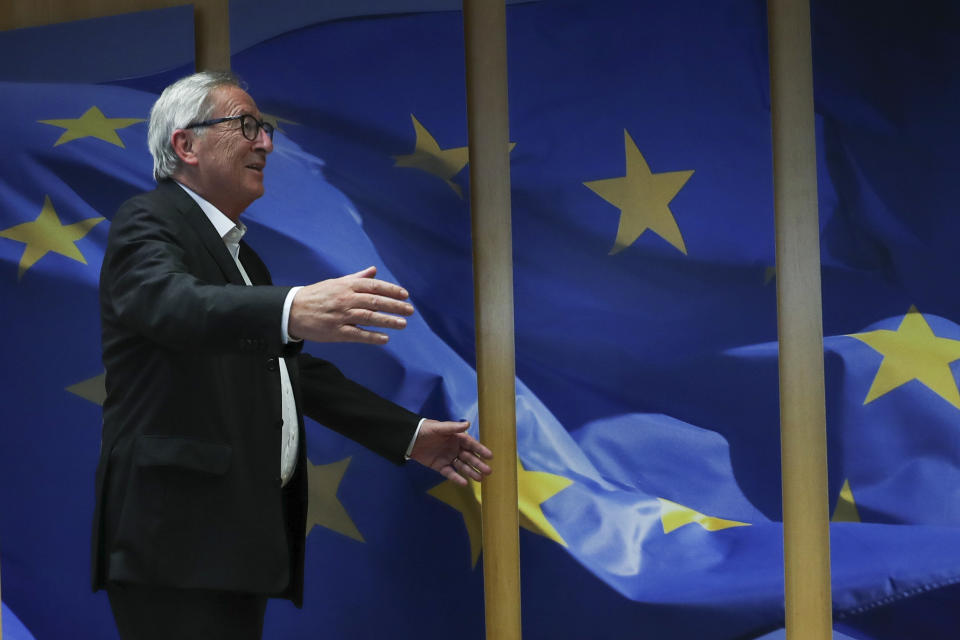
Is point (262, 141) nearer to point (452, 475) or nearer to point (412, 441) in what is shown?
point (412, 441)

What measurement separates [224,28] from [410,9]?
1.74 feet

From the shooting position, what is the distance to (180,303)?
54.5 inches

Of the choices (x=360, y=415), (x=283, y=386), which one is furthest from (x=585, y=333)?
(x=283, y=386)

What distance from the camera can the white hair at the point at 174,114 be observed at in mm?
1769

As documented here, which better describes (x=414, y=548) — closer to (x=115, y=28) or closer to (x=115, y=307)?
(x=115, y=307)

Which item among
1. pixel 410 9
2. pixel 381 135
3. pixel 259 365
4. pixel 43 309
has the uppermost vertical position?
pixel 410 9

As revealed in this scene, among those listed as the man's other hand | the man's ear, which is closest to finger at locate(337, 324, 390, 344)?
the man's other hand

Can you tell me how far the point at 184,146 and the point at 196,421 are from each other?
54cm

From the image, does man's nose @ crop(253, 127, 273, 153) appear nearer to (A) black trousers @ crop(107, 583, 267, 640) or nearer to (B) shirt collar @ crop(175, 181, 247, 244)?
(B) shirt collar @ crop(175, 181, 247, 244)

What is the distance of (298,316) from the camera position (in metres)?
1.38

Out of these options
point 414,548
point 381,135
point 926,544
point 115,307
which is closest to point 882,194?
point 926,544

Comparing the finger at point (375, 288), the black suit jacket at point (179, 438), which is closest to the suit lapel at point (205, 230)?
the black suit jacket at point (179, 438)

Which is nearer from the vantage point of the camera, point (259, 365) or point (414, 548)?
point (259, 365)

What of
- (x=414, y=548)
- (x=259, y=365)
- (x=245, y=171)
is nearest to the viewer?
(x=259, y=365)
